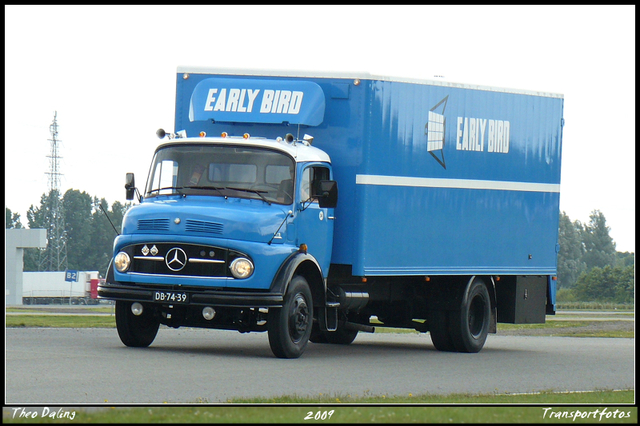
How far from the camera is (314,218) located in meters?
15.8

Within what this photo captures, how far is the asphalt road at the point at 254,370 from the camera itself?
1123 centimetres

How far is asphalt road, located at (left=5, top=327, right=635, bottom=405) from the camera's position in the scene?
11.2 metres

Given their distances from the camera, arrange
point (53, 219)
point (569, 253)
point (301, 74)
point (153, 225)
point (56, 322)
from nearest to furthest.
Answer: point (153, 225) < point (301, 74) < point (56, 322) < point (53, 219) < point (569, 253)

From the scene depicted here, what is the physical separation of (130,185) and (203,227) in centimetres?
191

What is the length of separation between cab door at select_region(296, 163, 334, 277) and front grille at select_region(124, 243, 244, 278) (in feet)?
4.43

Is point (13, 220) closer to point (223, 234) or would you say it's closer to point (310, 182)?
point (310, 182)

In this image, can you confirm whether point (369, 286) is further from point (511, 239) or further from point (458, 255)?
point (511, 239)

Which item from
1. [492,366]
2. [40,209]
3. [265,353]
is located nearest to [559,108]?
[492,366]

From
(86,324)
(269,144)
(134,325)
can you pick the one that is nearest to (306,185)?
(269,144)

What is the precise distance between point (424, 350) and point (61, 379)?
838cm

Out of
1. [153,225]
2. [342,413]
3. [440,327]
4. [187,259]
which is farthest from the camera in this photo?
[440,327]

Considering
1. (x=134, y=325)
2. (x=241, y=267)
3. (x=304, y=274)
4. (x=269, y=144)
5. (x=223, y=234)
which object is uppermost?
(x=269, y=144)

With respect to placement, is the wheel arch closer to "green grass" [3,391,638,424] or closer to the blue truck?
the blue truck

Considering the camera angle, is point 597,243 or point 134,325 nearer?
point 134,325
